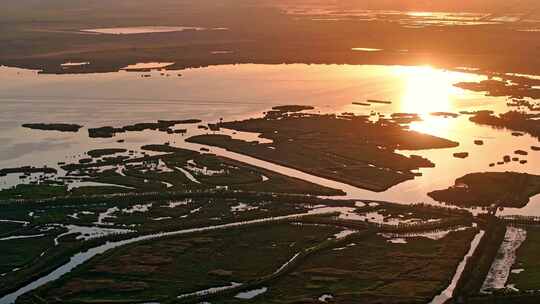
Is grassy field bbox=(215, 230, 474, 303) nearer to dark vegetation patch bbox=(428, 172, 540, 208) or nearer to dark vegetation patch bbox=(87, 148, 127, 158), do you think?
dark vegetation patch bbox=(428, 172, 540, 208)

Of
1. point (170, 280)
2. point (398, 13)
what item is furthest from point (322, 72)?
point (398, 13)

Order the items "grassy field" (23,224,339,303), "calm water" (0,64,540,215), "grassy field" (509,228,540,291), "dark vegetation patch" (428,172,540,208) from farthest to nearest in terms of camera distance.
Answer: "calm water" (0,64,540,215)
"dark vegetation patch" (428,172,540,208)
"grassy field" (509,228,540,291)
"grassy field" (23,224,339,303)

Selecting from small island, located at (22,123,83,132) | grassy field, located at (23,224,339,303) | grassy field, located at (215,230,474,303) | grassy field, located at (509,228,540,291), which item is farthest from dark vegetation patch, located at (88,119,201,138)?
grassy field, located at (509,228,540,291)

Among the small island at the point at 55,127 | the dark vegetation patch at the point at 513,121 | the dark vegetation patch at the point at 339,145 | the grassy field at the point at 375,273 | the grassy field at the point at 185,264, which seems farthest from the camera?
the small island at the point at 55,127

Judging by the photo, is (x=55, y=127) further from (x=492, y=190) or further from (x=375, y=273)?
(x=375, y=273)

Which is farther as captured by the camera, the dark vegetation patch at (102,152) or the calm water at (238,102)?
the dark vegetation patch at (102,152)

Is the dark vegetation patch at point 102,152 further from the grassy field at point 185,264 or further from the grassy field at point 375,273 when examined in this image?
the grassy field at point 375,273

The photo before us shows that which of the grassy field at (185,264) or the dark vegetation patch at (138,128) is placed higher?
A: the dark vegetation patch at (138,128)

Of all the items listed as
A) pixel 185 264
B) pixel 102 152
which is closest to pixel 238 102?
pixel 102 152

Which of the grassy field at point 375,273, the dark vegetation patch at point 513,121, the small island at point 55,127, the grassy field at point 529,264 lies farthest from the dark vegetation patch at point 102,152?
the dark vegetation patch at point 513,121
